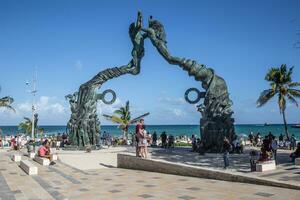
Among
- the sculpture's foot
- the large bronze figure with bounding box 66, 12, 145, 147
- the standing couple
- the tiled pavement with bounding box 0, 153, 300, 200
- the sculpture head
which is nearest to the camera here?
the tiled pavement with bounding box 0, 153, 300, 200

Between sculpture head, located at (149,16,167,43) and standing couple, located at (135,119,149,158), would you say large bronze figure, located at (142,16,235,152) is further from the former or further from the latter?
standing couple, located at (135,119,149,158)

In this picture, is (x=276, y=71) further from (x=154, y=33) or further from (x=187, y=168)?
(x=187, y=168)

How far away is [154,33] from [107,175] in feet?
52.6

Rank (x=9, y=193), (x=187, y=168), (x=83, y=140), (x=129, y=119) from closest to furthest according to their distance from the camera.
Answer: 1. (x=9, y=193)
2. (x=187, y=168)
3. (x=83, y=140)
4. (x=129, y=119)

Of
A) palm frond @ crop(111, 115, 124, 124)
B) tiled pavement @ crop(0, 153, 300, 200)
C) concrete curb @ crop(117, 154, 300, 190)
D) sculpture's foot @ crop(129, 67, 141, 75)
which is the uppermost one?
sculpture's foot @ crop(129, 67, 141, 75)

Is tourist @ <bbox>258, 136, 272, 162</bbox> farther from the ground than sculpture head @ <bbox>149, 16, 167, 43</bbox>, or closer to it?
closer to it

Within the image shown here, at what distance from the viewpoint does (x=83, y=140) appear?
30.5m

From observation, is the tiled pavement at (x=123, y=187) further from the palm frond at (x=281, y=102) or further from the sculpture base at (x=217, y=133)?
the palm frond at (x=281, y=102)

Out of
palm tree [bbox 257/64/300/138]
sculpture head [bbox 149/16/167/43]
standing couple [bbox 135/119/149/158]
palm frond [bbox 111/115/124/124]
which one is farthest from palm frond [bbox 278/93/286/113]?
standing couple [bbox 135/119/149/158]

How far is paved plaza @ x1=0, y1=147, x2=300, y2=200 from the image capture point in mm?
10641

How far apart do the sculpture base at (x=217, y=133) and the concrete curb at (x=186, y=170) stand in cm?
992

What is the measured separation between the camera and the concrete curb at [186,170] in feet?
38.9

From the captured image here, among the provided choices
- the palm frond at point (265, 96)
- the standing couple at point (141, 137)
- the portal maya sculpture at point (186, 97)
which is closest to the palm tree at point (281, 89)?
the palm frond at point (265, 96)

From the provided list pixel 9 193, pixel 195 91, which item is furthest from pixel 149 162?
pixel 195 91
